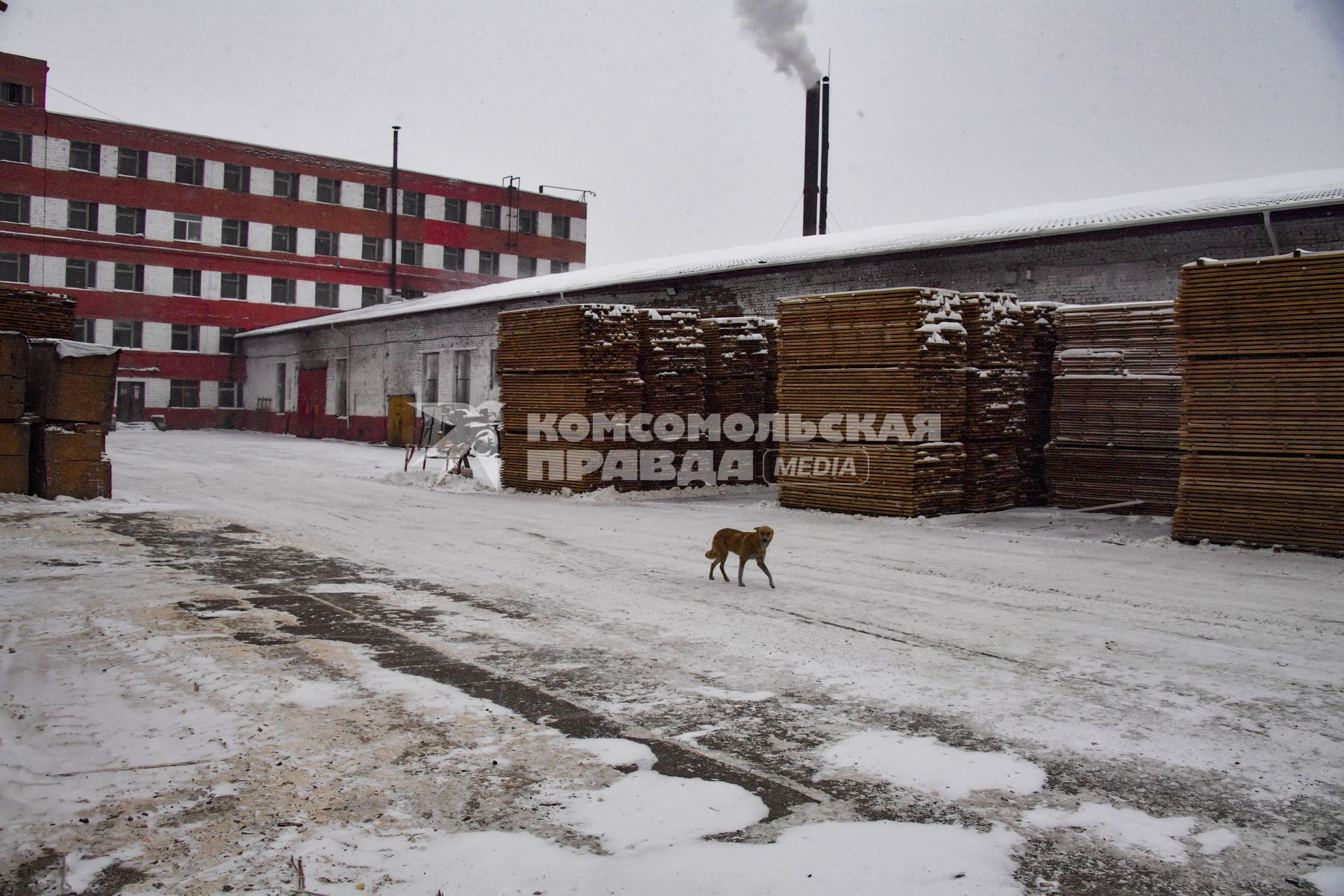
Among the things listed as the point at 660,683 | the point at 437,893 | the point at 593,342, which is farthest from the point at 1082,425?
the point at 437,893

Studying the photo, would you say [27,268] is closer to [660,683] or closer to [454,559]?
[454,559]

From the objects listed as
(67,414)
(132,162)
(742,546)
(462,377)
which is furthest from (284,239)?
(742,546)

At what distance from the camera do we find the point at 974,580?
813 cm

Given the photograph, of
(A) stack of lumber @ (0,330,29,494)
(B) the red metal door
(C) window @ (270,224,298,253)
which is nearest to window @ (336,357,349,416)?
(B) the red metal door

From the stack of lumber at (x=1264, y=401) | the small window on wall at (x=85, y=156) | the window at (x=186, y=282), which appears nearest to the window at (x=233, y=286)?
the window at (x=186, y=282)

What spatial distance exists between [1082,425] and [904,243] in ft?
17.6

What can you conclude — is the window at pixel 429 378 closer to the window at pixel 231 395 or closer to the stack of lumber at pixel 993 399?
the window at pixel 231 395

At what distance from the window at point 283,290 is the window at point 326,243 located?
186 centimetres

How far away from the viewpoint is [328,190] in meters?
46.0

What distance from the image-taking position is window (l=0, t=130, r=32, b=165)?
38.9 metres

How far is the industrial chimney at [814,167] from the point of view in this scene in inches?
1164

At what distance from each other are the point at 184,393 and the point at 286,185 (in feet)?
35.1

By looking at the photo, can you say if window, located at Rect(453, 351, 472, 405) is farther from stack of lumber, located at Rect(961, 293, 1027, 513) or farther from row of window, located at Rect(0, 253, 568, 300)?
row of window, located at Rect(0, 253, 568, 300)

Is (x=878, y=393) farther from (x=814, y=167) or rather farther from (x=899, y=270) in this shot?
(x=814, y=167)
